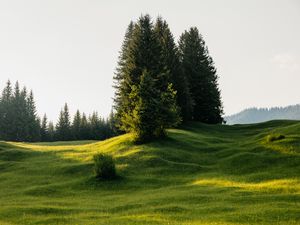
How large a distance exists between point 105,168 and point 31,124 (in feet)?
333

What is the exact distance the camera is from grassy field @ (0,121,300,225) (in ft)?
86.1

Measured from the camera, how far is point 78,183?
1590 inches

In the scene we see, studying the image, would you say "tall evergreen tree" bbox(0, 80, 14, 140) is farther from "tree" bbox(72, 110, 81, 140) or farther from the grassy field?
the grassy field

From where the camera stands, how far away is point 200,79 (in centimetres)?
9275

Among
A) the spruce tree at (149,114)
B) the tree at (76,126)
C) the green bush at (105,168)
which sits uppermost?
the tree at (76,126)

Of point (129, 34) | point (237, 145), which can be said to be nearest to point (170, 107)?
A: point (237, 145)

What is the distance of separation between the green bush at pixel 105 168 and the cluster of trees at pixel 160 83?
44.5 feet

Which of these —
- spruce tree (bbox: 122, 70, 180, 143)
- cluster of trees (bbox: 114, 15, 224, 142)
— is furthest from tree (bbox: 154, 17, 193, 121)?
spruce tree (bbox: 122, 70, 180, 143)

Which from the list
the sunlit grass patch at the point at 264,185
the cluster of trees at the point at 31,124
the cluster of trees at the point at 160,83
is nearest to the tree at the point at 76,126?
the cluster of trees at the point at 31,124

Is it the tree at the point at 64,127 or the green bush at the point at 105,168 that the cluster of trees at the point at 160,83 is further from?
the tree at the point at 64,127

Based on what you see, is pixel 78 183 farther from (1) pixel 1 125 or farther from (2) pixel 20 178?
(1) pixel 1 125

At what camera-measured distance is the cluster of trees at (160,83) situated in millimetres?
55031

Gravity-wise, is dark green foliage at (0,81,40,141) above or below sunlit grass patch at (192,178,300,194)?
above

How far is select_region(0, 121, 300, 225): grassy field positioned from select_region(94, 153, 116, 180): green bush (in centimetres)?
90
